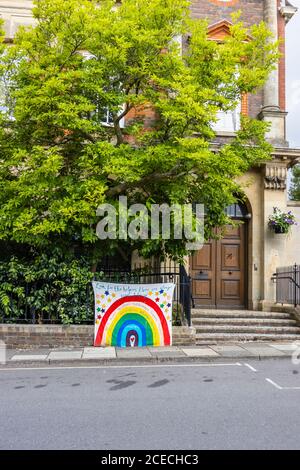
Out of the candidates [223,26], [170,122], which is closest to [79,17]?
[170,122]

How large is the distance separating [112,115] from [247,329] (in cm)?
612

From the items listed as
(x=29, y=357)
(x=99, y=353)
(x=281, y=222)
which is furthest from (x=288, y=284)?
(x=29, y=357)

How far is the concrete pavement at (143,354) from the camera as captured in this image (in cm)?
891

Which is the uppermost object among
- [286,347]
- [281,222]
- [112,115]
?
[112,115]

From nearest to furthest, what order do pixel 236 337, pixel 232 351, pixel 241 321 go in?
pixel 232 351, pixel 236 337, pixel 241 321

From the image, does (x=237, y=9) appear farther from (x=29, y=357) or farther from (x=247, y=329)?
(x=29, y=357)

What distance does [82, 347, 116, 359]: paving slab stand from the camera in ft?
29.7

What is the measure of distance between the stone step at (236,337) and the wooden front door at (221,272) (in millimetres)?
2795

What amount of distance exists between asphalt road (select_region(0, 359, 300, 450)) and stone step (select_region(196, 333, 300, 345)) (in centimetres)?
235

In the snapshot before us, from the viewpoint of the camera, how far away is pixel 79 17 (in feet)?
31.1

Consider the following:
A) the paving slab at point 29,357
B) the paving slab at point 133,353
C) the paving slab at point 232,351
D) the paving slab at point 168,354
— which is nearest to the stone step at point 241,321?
the paving slab at point 232,351

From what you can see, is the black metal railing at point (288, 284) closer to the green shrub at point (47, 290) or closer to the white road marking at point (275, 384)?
the white road marking at point (275, 384)

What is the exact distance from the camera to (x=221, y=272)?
1427 centimetres
